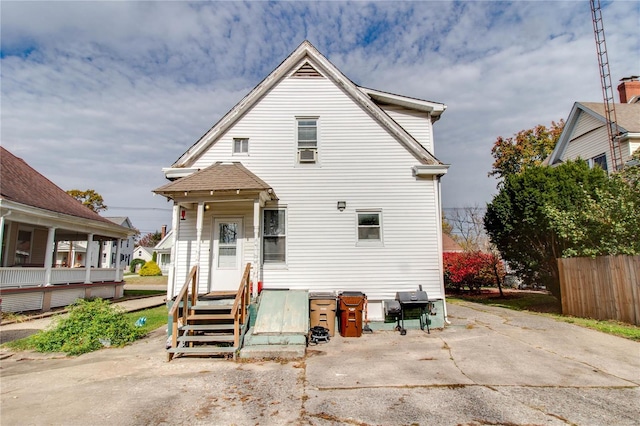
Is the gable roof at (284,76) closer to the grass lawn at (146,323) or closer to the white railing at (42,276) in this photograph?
the grass lawn at (146,323)

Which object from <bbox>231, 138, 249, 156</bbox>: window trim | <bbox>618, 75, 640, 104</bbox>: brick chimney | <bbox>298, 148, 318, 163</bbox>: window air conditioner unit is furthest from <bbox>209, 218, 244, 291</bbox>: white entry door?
<bbox>618, 75, 640, 104</bbox>: brick chimney

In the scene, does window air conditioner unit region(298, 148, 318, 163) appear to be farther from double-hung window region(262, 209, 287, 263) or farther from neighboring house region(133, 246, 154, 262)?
neighboring house region(133, 246, 154, 262)

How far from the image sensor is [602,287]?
10.8 meters

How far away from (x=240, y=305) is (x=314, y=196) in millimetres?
3886

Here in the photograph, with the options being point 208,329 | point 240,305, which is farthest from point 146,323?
point 240,305

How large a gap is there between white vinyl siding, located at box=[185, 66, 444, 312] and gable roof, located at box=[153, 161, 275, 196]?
2.62 ft

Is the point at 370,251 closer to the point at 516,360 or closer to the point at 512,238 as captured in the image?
the point at 516,360

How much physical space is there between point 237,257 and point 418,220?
213 inches

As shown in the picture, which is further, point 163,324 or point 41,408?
point 163,324

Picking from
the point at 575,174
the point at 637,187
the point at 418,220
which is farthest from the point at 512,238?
the point at 418,220

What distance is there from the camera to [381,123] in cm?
1096

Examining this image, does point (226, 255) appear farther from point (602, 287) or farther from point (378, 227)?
point (602, 287)

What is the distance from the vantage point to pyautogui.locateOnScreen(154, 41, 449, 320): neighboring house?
10195 mm

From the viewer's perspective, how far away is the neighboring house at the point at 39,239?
13.1 metres
